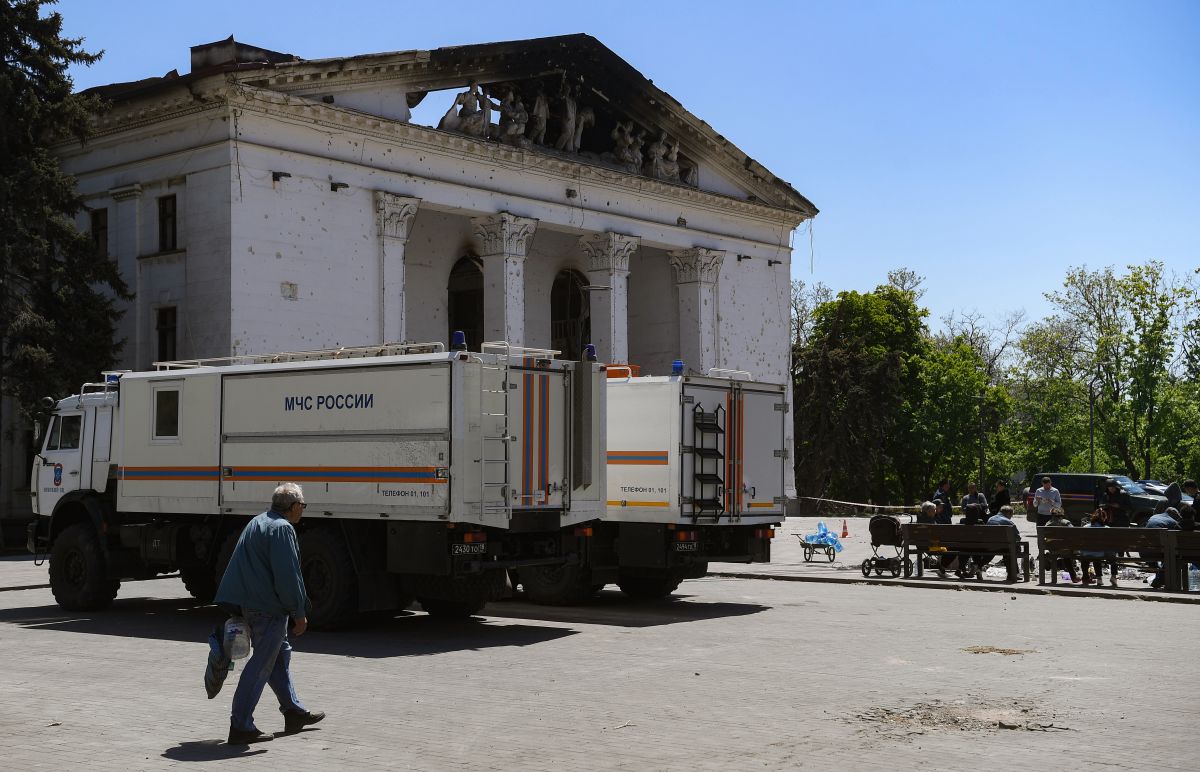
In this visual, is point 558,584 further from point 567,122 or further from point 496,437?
point 567,122

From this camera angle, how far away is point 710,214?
49781mm

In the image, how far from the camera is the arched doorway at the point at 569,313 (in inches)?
1966

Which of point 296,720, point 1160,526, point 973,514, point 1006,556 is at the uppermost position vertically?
point 973,514

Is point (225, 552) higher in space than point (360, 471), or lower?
lower

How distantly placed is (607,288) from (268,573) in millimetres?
36475

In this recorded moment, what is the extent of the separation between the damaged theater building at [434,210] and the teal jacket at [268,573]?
25.2m

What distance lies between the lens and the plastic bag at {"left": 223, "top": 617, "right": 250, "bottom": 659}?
945 centimetres

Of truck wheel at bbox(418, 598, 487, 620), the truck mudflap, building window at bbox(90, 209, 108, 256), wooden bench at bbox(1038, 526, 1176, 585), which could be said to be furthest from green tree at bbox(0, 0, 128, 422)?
wooden bench at bbox(1038, 526, 1176, 585)

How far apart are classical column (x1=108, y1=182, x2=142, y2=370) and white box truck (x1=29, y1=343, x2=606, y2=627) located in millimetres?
17761

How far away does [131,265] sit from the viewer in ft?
120

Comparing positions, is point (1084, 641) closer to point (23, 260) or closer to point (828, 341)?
point (23, 260)

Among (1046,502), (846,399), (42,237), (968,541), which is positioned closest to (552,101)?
(42,237)

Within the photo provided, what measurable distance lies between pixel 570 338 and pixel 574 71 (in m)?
10.7

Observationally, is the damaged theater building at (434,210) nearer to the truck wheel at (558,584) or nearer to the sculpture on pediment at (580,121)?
the sculpture on pediment at (580,121)
